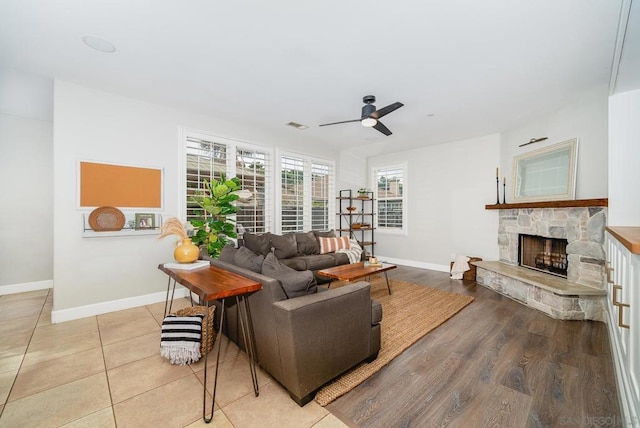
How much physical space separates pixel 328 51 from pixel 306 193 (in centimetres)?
345

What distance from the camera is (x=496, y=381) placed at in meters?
2.04

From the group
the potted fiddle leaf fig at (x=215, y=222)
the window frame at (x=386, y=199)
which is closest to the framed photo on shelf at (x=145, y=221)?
the potted fiddle leaf fig at (x=215, y=222)

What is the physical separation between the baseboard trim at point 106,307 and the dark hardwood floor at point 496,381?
126 inches

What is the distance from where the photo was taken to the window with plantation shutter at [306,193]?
5434mm

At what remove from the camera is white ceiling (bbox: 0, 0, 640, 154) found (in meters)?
2.06

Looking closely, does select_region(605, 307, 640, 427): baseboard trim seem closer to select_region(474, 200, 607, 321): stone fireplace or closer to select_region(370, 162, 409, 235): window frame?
select_region(474, 200, 607, 321): stone fireplace

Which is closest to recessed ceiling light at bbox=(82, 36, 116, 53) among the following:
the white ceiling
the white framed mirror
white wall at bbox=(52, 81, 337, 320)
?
the white ceiling

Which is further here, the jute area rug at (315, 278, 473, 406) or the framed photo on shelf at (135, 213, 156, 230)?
the framed photo on shelf at (135, 213, 156, 230)

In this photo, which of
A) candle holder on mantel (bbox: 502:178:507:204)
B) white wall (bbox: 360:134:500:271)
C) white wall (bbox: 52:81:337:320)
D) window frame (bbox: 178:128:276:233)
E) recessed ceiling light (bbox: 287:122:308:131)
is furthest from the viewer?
white wall (bbox: 360:134:500:271)

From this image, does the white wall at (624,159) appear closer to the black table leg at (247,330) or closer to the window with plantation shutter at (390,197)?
the window with plantation shutter at (390,197)

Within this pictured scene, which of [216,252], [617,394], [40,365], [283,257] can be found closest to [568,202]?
[617,394]

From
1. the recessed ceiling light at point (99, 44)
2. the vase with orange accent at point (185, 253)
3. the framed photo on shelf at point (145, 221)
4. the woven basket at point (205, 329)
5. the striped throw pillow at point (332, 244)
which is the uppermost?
the recessed ceiling light at point (99, 44)

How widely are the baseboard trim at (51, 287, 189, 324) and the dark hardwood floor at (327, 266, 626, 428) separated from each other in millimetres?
3197

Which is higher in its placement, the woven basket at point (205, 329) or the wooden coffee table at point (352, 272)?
the wooden coffee table at point (352, 272)
